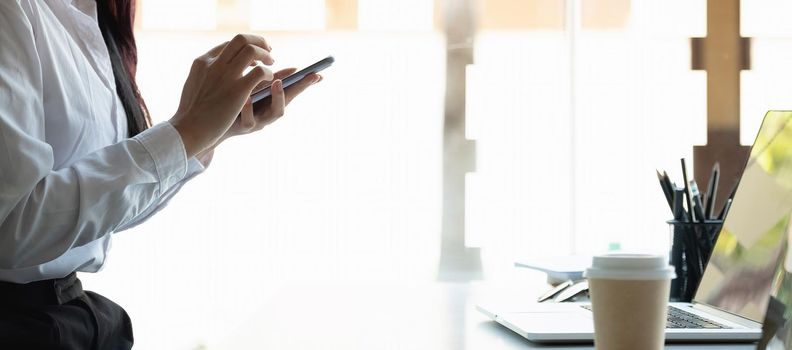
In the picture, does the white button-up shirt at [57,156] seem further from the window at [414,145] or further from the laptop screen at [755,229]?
the window at [414,145]

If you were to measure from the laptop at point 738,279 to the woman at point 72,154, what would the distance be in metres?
0.51

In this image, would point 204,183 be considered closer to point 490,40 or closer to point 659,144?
point 490,40

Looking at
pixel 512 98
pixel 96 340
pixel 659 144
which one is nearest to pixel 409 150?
pixel 512 98

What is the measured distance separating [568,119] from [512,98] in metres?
0.26

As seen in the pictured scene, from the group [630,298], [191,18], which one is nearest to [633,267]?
[630,298]

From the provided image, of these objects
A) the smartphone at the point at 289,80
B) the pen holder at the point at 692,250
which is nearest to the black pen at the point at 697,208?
the pen holder at the point at 692,250

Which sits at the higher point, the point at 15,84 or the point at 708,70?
the point at 708,70

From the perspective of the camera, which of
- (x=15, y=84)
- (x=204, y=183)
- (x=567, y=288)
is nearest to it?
(x=15, y=84)

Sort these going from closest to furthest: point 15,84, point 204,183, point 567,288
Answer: point 15,84 < point 567,288 < point 204,183

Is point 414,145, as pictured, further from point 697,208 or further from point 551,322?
point 551,322

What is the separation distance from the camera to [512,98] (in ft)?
11.6

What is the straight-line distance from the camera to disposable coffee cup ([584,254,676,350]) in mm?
709

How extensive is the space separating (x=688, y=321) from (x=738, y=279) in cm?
12

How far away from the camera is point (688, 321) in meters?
1.09
